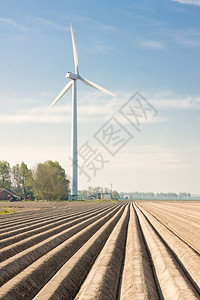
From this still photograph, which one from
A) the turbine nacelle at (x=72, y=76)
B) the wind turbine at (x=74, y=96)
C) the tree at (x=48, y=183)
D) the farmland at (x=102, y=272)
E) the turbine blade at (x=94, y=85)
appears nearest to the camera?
the farmland at (x=102, y=272)

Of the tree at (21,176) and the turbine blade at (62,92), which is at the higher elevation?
the turbine blade at (62,92)

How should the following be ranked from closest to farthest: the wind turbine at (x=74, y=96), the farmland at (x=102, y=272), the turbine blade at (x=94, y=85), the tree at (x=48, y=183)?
the farmland at (x=102, y=272) < the turbine blade at (x=94, y=85) < the wind turbine at (x=74, y=96) < the tree at (x=48, y=183)

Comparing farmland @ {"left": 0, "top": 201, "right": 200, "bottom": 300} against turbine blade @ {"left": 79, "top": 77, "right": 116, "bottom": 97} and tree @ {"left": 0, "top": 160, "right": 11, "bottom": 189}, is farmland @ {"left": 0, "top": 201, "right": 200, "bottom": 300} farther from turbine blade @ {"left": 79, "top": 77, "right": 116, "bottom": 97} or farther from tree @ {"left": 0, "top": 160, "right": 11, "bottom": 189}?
tree @ {"left": 0, "top": 160, "right": 11, "bottom": 189}

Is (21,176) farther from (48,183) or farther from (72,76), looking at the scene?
(72,76)

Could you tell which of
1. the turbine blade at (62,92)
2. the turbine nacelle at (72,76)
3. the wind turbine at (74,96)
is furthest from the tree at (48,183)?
the turbine nacelle at (72,76)

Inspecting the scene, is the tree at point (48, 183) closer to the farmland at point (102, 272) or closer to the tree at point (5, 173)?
the tree at point (5, 173)

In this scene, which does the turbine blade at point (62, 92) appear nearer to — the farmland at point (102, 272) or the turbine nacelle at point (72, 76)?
the turbine nacelle at point (72, 76)

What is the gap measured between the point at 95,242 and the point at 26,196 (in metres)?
84.8

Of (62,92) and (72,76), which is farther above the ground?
(72,76)

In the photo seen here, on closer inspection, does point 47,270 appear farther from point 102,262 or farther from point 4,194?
point 4,194

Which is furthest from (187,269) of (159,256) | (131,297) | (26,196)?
(26,196)

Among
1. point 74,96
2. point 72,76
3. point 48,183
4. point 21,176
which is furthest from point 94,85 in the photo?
point 21,176

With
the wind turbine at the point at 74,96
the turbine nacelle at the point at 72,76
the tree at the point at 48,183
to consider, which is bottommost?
the tree at the point at 48,183

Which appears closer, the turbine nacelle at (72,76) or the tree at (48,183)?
the turbine nacelle at (72,76)
